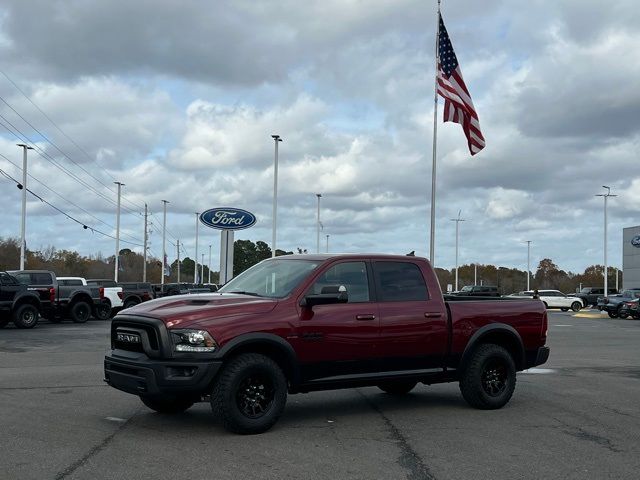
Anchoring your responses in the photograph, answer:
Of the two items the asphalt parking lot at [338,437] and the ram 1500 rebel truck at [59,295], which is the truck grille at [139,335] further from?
the ram 1500 rebel truck at [59,295]

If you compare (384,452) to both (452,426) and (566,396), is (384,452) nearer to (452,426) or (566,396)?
(452,426)

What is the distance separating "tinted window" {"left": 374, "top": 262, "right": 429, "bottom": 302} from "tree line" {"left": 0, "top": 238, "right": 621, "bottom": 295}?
241 ft

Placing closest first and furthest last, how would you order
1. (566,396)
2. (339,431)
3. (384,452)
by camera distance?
(384,452) < (339,431) < (566,396)

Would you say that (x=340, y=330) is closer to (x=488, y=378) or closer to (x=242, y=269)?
(x=488, y=378)

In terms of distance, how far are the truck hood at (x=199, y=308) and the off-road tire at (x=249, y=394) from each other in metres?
0.47

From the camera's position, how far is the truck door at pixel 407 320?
8500 mm

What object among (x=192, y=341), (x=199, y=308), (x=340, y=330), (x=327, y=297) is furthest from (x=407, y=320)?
(x=192, y=341)

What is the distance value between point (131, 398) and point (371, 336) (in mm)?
3479

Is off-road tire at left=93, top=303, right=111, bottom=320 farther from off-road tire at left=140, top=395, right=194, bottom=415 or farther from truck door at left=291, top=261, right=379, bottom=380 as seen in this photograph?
truck door at left=291, top=261, right=379, bottom=380

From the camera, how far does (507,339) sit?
9.76 meters

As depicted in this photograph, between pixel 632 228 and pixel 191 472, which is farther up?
pixel 632 228

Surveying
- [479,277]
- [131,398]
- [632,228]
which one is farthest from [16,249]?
[479,277]

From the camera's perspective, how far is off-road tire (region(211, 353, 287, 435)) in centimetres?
735

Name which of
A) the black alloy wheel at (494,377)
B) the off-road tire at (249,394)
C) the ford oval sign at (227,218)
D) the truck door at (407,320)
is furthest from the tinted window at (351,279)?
the ford oval sign at (227,218)
